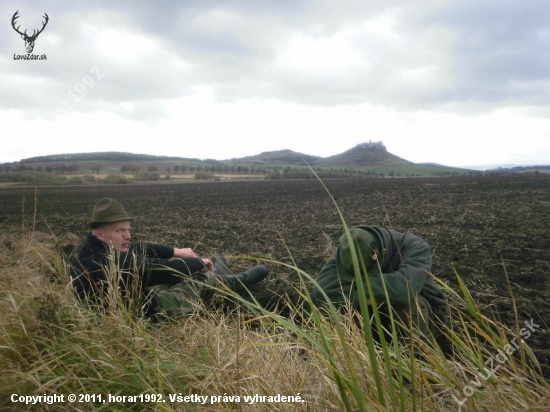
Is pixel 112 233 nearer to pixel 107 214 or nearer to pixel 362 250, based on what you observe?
pixel 107 214

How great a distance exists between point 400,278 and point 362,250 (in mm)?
395

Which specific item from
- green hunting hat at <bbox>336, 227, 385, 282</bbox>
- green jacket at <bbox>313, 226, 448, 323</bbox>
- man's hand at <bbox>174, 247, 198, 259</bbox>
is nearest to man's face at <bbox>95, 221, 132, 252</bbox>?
man's hand at <bbox>174, 247, 198, 259</bbox>

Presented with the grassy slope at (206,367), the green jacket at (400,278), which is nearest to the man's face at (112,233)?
the grassy slope at (206,367)

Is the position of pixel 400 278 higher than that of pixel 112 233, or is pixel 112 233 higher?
A: pixel 112 233

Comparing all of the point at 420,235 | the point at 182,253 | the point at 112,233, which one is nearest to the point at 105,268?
the point at 112,233

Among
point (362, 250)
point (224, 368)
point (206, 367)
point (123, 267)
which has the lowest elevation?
point (206, 367)

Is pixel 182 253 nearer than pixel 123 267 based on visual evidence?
No

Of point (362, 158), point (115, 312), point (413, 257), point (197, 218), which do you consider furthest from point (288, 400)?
point (362, 158)

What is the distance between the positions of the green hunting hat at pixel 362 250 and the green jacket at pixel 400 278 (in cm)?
6

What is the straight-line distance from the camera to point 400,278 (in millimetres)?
3070

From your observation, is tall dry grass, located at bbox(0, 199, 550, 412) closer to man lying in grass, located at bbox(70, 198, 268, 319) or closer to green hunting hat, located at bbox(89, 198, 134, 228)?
man lying in grass, located at bbox(70, 198, 268, 319)

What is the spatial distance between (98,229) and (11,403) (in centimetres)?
175

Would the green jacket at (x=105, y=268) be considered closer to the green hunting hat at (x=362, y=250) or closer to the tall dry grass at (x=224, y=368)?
the tall dry grass at (x=224, y=368)

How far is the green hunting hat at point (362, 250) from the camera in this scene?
308 cm
